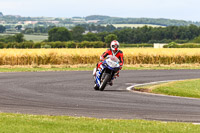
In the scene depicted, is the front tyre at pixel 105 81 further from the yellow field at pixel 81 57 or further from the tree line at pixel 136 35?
the tree line at pixel 136 35

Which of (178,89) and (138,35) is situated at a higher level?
(178,89)

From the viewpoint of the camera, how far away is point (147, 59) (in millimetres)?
42438

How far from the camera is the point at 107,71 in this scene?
19.5m

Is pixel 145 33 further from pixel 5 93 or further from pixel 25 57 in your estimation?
pixel 5 93

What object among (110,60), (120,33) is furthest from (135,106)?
(120,33)

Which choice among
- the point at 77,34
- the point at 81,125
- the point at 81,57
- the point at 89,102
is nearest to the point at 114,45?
the point at 89,102

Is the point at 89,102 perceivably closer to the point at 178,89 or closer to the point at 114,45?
the point at 114,45

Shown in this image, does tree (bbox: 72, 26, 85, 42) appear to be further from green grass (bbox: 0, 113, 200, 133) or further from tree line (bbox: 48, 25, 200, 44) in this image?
green grass (bbox: 0, 113, 200, 133)

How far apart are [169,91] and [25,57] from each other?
21.5m

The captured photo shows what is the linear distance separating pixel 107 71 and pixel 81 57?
70.0 ft

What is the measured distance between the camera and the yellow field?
128ft

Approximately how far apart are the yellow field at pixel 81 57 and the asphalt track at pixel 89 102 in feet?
51.9

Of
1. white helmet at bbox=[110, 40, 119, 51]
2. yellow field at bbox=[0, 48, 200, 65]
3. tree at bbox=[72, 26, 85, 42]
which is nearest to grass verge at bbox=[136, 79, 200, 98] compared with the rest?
white helmet at bbox=[110, 40, 119, 51]

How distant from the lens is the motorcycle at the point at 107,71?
1892cm
